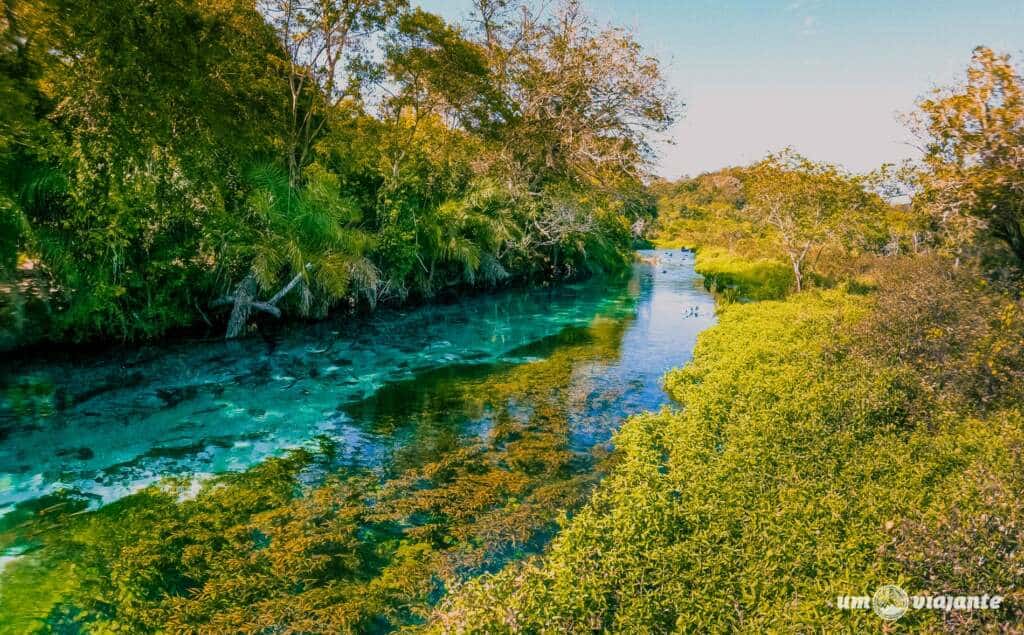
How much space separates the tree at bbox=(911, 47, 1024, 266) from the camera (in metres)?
9.78

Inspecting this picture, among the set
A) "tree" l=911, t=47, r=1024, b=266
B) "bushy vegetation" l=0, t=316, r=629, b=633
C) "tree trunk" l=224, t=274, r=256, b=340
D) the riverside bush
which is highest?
"tree" l=911, t=47, r=1024, b=266

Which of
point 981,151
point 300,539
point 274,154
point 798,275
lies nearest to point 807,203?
point 798,275

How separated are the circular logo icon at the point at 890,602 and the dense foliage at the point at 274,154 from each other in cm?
1698

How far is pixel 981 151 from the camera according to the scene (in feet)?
33.6

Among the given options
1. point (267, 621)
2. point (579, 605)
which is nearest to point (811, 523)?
point (579, 605)

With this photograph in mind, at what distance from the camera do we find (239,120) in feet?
66.4

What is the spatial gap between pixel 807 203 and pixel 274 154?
2747 centimetres

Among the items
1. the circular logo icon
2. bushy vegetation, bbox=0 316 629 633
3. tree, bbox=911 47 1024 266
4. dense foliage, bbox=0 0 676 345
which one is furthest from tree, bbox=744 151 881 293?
the circular logo icon

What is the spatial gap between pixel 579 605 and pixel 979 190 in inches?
420

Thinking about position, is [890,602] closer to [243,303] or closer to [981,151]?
[981,151]

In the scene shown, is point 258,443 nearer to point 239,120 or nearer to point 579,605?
point 579,605

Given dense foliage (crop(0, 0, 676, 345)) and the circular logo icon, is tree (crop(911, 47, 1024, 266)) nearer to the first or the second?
the circular logo icon

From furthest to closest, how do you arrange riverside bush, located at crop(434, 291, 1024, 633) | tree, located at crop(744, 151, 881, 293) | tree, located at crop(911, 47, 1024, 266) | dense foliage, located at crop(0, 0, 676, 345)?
tree, located at crop(744, 151, 881, 293) < dense foliage, located at crop(0, 0, 676, 345) < tree, located at crop(911, 47, 1024, 266) < riverside bush, located at crop(434, 291, 1024, 633)

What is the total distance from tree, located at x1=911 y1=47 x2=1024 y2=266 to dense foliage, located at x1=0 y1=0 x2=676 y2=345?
59.6ft
